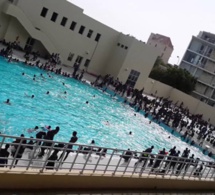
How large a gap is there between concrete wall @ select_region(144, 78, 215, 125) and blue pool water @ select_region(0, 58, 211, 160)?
14.1 meters

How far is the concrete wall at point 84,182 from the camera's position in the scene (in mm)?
6758

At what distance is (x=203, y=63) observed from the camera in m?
58.9

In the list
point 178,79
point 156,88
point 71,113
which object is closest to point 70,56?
point 156,88

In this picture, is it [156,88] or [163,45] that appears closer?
[156,88]

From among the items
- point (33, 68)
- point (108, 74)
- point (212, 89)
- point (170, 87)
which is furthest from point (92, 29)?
point (212, 89)

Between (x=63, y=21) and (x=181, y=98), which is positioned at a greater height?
(x=63, y=21)

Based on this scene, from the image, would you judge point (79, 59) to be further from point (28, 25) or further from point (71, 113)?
point (71, 113)

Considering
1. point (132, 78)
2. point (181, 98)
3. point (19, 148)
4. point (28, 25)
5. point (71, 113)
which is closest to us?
point (19, 148)

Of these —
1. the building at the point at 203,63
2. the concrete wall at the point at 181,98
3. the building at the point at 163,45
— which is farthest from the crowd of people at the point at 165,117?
the building at the point at 163,45

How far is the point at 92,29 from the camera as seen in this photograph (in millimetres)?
38250

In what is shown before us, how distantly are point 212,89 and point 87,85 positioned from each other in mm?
31223

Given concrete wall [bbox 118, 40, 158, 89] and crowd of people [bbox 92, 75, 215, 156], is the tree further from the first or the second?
crowd of people [bbox 92, 75, 215, 156]

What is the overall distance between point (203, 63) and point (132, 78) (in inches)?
897

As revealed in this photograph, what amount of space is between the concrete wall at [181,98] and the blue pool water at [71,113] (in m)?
14.1
